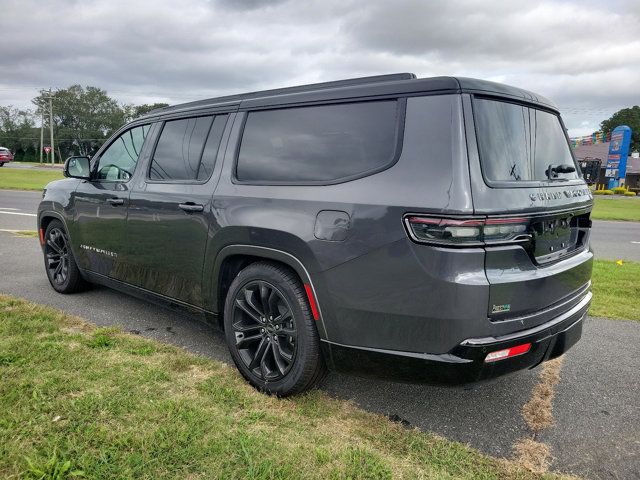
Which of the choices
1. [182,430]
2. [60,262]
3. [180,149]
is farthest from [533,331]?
[60,262]

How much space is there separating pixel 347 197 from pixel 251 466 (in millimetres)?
1376

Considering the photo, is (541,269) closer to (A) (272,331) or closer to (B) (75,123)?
(A) (272,331)

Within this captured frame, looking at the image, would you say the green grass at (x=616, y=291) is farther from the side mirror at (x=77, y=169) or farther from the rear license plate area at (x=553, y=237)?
the side mirror at (x=77, y=169)

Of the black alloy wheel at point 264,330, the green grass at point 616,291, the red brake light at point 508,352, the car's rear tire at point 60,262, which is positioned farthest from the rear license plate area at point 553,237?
the car's rear tire at point 60,262

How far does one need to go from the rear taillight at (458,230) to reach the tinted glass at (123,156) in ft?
8.97

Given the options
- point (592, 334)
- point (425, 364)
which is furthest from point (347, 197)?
point (592, 334)

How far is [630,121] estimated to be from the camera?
88938mm

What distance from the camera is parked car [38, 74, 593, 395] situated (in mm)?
2258

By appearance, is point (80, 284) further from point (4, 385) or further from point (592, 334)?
point (592, 334)

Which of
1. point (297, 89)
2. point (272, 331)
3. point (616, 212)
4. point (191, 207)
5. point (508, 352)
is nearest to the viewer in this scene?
point (508, 352)

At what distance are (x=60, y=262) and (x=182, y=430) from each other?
3346 mm

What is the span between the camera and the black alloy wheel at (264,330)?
9.39ft

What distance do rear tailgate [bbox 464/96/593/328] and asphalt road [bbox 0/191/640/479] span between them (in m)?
0.53

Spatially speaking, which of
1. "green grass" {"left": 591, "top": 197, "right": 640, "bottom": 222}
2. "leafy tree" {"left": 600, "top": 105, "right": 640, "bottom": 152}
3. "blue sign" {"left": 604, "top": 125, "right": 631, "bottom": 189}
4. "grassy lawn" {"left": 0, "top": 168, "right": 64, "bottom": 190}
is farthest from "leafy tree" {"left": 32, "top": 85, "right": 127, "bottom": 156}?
"leafy tree" {"left": 600, "top": 105, "right": 640, "bottom": 152}
